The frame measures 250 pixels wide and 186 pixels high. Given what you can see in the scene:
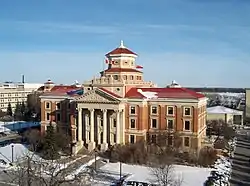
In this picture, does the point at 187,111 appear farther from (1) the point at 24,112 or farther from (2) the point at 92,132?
(1) the point at 24,112

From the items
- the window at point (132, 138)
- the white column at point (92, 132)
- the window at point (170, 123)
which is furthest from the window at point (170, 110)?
the white column at point (92, 132)

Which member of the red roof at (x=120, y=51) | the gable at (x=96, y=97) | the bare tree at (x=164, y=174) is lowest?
the bare tree at (x=164, y=174)

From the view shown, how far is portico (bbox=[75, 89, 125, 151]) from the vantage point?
Result: 136 feet

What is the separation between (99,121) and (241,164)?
1776 centimetres

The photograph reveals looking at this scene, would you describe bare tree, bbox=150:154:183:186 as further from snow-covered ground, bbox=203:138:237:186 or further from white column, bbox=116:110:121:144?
white column, bbox=116:110:121:144

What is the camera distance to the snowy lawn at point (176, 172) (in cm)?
3047

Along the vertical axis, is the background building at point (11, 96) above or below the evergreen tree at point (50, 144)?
above

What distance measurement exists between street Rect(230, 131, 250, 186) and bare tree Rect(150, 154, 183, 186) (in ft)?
16.9

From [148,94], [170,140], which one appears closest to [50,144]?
[148,94]

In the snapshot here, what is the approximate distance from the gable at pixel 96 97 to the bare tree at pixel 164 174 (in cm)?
1006

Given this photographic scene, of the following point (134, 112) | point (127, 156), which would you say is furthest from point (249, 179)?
point (134, 112)

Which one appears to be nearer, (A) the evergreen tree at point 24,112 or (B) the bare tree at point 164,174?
(B) the bare tree at point 164,174

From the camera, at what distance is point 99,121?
140ft

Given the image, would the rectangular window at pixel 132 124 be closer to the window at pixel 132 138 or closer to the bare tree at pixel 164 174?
the window at pixel 132 138
